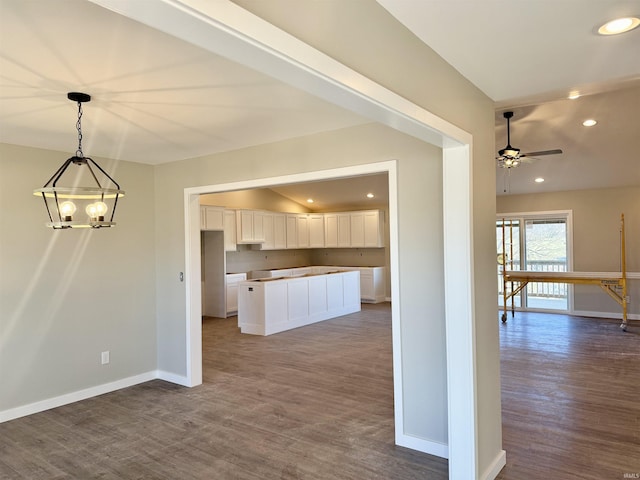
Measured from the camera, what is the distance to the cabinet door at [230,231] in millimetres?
9016

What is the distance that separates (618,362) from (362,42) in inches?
215

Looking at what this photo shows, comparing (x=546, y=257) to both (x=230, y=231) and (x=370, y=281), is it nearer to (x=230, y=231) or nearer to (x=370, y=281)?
(x=370, y=281)

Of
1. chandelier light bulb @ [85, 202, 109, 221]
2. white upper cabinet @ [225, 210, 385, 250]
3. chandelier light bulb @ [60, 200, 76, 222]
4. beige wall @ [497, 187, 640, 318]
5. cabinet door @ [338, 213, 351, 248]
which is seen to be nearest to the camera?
chandelier light bulb @ [60, 200, 76, 222]

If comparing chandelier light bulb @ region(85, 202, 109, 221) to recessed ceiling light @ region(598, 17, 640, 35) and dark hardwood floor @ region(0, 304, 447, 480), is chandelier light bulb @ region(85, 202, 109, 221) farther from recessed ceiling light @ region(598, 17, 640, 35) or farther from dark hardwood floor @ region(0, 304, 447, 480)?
recessed ceiling light @ region(598, 17, 640, 35)

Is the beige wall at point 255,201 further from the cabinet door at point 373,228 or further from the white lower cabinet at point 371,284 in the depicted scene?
the white lower cabinet at point 371,284

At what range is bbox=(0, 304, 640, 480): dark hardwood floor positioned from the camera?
291 centimetres

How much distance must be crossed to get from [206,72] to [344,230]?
8.85 meters

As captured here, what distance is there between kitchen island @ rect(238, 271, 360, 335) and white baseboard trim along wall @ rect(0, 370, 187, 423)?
247 centimetres

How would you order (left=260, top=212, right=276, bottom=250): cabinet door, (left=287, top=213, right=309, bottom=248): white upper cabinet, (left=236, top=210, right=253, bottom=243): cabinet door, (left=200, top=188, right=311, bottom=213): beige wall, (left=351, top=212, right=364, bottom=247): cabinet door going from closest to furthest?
(left=200, top=188, right=311, bottom=213): beige wall < (left=236, top=210, right=253, bottom=243): cabinet door < (left=260, top=212, right=276, bottom=250): cabinet door < (left=351, top=212, right=364, bottom=247): cabinet door < (left=287, top=213, right=309, bottom=248): white upper cabinet

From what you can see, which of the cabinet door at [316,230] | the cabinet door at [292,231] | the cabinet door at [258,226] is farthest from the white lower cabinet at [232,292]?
the cabinet door at [316,230]

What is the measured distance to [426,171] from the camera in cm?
306

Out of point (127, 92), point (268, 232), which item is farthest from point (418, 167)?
point (268, 232)

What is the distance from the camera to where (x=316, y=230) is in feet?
37.8

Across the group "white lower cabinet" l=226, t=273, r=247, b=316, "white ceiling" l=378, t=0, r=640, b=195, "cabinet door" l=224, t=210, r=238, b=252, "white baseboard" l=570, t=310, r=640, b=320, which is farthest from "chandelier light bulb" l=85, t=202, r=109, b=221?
"white baseboard" l=570, t=310, r=640, b=320
